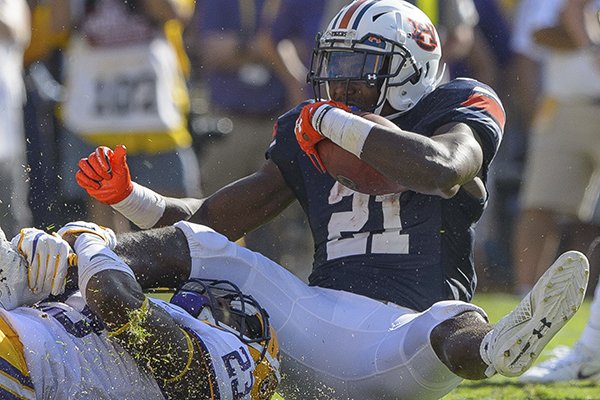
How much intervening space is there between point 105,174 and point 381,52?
1041 millimetres

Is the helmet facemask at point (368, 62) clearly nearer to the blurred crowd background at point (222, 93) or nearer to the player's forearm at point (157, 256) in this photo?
the player's forearm at point (157, 256)

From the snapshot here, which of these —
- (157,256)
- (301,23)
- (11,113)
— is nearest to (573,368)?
(157,256)

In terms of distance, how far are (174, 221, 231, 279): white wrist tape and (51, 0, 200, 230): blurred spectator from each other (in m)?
2.70

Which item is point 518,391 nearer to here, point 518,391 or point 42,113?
point 518,391

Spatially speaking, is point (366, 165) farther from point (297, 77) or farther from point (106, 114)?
point (297, 77)

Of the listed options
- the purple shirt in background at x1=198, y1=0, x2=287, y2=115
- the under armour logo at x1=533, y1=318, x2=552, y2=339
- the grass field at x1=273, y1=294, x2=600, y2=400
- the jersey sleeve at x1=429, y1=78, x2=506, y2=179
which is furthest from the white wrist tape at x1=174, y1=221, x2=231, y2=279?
the purple shirt in background at x1=198, y1=0, x2=287, y2=115

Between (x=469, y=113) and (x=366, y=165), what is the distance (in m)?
0.40

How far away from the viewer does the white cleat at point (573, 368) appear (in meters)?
5.52

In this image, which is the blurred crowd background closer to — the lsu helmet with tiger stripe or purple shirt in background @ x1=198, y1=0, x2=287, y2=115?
purple shirt in background @ x1=198, y1=0, x2=287, y2=115

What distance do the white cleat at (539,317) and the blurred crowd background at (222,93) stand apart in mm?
3127

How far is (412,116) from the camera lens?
456cm

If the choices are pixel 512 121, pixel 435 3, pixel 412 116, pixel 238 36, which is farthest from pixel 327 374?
pixel 512 121

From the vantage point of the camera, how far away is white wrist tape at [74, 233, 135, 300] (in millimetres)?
3729

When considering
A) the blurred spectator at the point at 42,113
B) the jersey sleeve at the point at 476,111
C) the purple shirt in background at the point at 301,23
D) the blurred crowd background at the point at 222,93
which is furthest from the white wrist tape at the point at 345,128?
the purple shirt in background at the point at 301,23
